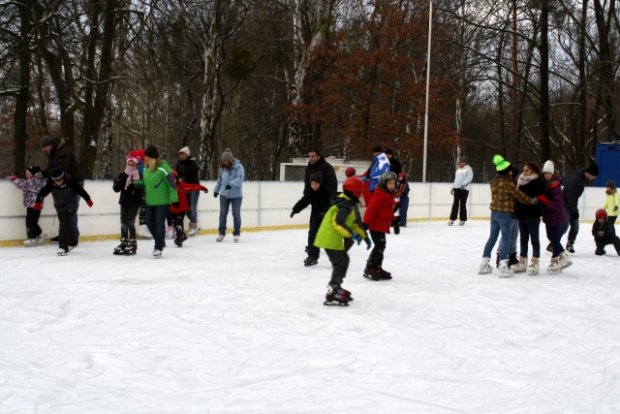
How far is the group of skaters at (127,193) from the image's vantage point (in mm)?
10242

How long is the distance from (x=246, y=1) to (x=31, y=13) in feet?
34.9

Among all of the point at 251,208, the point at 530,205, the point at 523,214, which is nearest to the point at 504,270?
the point at 523,214

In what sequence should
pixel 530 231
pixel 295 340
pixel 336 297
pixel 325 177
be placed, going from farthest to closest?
pixel 325 177
pixel 530 231
pixel 336 297
pixel 295 340

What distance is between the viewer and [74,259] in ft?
33.5

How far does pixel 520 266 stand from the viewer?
9758 millimetres

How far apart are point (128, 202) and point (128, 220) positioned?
0.25 meters

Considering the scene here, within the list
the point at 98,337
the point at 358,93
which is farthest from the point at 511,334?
the point at 358,93

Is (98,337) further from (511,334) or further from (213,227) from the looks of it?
(213,227)

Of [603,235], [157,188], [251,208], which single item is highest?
[157,188]

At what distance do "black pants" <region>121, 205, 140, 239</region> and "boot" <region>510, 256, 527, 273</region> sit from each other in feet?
16.6

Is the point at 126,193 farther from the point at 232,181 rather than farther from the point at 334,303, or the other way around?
the point at 334,303

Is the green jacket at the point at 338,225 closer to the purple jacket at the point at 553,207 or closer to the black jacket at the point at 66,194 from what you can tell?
the purple jacket at the point at 553,207

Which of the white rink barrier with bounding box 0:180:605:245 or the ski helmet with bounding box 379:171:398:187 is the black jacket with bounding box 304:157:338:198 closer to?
the ski helmet with bounding box 379:171:398:187

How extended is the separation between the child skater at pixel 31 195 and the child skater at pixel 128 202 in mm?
1565
